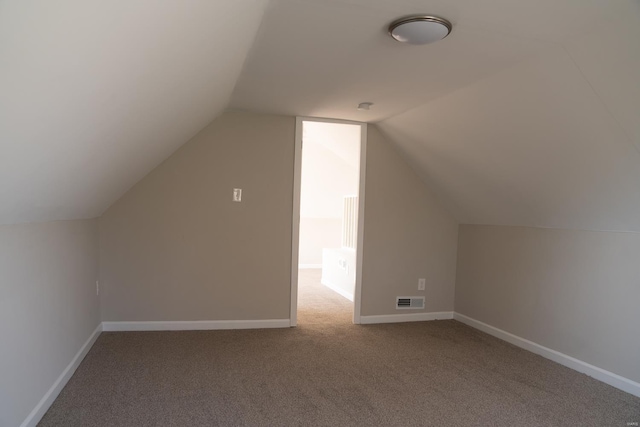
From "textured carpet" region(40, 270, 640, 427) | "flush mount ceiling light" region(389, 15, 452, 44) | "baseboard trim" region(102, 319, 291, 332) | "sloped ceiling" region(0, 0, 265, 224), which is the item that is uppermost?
"flush mount ceiling light" region(389, 15, 452, 44)

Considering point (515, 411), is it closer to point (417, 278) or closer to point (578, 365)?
point (578, 365)

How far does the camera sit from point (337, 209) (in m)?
7.84

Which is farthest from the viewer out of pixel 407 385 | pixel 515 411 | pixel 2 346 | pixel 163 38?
pixel 407 385

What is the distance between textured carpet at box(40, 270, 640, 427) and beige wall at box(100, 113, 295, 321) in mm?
284

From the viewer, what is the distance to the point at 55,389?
2.42 m

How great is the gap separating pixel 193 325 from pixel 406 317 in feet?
6.88

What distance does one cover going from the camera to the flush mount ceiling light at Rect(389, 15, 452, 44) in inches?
74.6

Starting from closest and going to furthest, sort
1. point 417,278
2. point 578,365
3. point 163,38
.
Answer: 1. point 163,38
2. point 578,365
3. point 417,278

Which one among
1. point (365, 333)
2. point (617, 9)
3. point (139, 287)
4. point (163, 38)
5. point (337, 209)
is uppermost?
point (617, 9)

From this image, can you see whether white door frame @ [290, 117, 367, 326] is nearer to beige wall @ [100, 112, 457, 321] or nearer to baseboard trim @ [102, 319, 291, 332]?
beige wall @ [100, 112, 457, 321]

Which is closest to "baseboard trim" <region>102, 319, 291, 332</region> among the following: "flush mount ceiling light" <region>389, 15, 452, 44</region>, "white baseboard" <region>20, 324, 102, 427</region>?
"white baseboard" <region>20, 324, 102, 427</region>

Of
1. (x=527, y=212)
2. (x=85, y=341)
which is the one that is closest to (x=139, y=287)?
(x=85, y=341)

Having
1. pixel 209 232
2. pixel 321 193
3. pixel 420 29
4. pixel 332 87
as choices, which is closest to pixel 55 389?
pixel 209 232

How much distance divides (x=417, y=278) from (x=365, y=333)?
0.87 m
